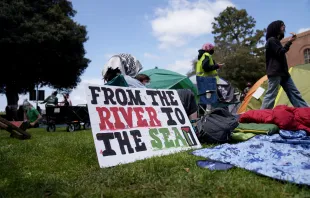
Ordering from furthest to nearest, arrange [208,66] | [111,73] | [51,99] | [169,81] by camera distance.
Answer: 1. [51,99]
2. [169,81]
3. [208,66]
4. [111,73]

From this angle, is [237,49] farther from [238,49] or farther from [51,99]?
[51,99]

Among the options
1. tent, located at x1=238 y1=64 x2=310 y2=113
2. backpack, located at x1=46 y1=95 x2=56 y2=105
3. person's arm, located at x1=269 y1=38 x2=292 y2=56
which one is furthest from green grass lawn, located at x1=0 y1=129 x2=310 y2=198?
backpack, located at x1=46 y1=95 x2=56 y2=105

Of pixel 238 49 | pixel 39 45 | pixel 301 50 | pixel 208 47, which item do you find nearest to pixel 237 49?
pixel 238 49

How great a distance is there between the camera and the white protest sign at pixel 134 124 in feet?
8.39

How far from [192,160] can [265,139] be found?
4.29 ft

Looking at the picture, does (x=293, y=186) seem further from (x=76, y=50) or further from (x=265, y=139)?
(x=76, y=50)

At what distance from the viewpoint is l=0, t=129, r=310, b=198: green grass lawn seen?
5.47 ft

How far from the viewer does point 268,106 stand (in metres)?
4.68

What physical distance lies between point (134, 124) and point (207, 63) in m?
2.96

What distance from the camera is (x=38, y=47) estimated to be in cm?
1900

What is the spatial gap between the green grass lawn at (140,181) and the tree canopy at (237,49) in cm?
2621

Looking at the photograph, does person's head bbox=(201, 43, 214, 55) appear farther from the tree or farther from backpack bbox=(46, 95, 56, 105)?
the tree

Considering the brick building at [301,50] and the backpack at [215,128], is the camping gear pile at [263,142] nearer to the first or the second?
the backpack at [215,128]

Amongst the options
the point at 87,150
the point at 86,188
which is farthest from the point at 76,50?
Result: the point at 86,188
